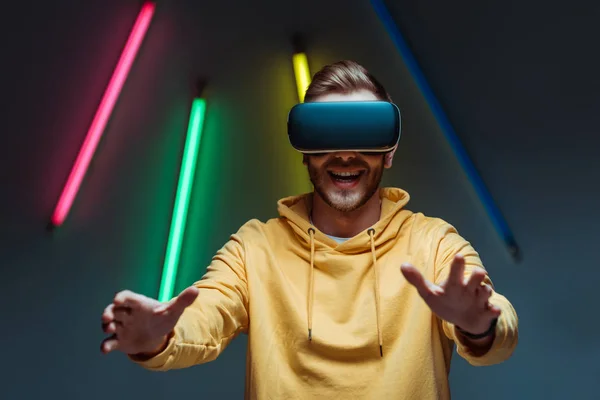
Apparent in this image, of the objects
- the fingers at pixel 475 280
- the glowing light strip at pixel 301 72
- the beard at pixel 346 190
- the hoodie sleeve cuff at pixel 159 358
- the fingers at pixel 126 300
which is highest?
the glowing light strip at pixel 301 72

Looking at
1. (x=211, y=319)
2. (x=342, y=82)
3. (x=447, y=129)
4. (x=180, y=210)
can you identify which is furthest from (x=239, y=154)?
(x=211, y=319)

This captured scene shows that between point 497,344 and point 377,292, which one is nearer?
point 497,344

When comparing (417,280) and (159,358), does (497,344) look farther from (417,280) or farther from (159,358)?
(159,358)

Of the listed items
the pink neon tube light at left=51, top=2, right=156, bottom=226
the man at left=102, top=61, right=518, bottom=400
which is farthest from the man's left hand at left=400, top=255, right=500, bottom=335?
the pink neon tube light at left=51, top=2, right=156, bottom=226

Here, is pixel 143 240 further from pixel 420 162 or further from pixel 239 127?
pixel 420 162

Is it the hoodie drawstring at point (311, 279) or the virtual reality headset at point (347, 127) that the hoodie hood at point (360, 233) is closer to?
the hoodie drawstring at point (311, 279)

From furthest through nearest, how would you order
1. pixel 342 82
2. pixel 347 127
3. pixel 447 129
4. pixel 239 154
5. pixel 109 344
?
pixel 239 154 → pixel 447 129 → pixel 342 82 → pixel 347 127 → pixel 109 344

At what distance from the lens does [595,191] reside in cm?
259

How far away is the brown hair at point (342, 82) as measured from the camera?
189 centimetres

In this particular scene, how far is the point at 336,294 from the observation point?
1791 mm

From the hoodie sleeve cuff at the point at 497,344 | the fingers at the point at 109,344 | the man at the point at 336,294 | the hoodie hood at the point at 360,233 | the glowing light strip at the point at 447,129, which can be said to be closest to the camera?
the fingers at the point at 109,344

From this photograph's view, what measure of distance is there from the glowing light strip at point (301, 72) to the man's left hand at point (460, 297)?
4.26ft

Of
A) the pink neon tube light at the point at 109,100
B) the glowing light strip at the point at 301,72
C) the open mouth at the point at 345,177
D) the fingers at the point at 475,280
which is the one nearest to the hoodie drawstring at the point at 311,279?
the open mouth at the point at 345,177

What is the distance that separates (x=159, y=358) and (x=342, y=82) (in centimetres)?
81
